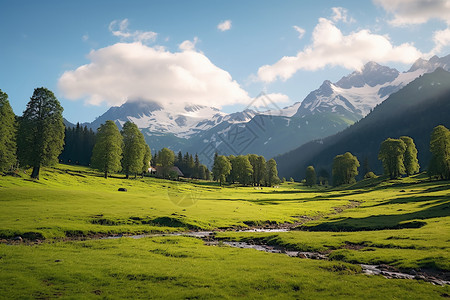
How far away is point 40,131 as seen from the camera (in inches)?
2982

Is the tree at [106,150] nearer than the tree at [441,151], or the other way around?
the tree at [441,151]

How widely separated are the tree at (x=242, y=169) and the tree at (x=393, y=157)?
6623 centimetres

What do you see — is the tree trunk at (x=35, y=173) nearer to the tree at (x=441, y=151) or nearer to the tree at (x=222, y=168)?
the tree at (x=222, y=168)

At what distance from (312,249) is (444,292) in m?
15.1

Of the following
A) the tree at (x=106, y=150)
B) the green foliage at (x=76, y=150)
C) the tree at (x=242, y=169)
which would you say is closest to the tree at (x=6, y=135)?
the tree at (x=106, y=150)

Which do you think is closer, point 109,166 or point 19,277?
point 19,277

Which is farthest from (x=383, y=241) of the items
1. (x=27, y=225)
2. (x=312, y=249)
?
(x=27, y=225)

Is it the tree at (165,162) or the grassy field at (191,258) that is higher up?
the tree at (165,162)

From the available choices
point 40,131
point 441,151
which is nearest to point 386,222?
point 441,151

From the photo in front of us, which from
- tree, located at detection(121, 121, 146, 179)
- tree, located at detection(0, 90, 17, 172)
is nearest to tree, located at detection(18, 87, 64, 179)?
tree, located at detection(0, 90, 17, 172)

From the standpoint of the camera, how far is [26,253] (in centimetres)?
2545

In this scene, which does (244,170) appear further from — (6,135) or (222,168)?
(6,135)

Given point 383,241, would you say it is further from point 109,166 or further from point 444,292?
point 109,166

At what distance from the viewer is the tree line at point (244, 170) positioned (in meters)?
155
